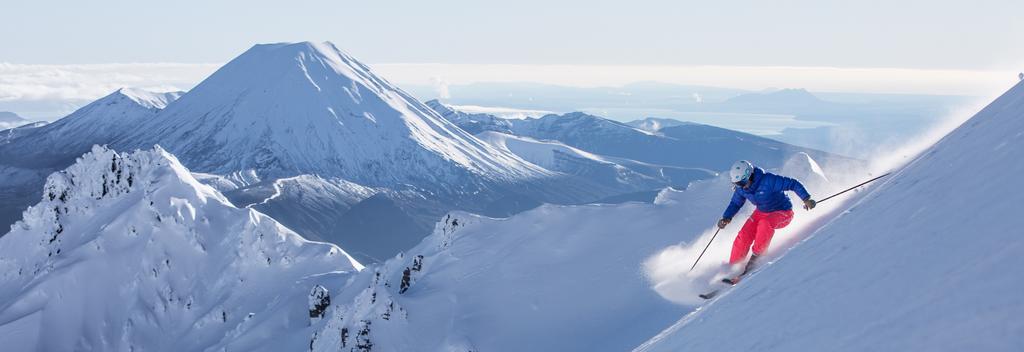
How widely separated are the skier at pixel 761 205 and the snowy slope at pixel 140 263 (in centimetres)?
4979

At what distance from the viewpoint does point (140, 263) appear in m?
72.6

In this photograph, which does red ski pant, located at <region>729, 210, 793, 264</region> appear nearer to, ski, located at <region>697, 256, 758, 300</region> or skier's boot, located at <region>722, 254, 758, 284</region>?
skier's boot, located at <region>722, 254, 758, 284</region>

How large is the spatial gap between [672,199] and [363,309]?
15.1m

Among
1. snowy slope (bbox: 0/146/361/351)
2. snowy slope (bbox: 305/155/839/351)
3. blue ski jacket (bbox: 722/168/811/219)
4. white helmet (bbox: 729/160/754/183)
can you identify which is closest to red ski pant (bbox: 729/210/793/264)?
blue ski jacket (bbox: 722/168/811/219)

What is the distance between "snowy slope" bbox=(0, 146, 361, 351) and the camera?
216 ft

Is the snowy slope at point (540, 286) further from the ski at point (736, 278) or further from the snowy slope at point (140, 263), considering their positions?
the snowy slope at point (140, 263)

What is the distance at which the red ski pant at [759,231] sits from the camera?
16.3m

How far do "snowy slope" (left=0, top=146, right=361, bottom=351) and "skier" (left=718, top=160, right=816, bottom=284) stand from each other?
49792 millimetres

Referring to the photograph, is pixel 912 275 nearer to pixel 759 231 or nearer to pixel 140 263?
pixel 759 231

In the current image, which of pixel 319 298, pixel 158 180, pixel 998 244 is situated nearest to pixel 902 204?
pixel 998 244

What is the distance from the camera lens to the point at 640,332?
55.7 feet

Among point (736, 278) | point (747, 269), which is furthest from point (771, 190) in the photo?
point (736, 278)

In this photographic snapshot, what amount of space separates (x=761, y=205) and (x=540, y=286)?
9.44m

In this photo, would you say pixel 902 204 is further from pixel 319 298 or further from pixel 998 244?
pixel 319 298
